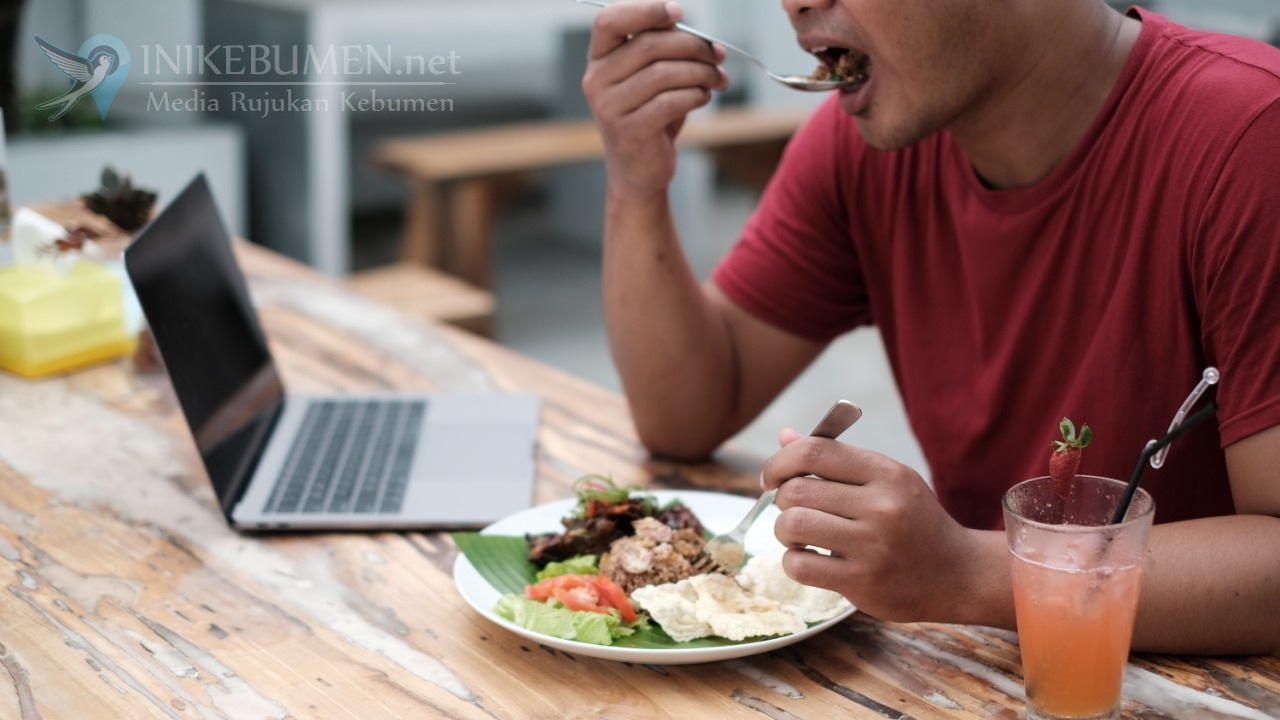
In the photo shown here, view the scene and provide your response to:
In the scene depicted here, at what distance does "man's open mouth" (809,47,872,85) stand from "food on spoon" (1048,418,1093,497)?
50 cm

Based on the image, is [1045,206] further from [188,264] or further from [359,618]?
[188,264]

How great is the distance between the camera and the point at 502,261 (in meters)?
5.09

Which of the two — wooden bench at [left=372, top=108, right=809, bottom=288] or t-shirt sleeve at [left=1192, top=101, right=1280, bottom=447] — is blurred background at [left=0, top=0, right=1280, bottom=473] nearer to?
wooden bench at [left=372, top=108, right=809, bottom=288]

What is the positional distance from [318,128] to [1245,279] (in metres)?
3.00

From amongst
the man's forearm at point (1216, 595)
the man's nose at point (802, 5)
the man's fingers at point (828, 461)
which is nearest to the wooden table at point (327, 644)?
the man's forearm at point (1216, 595)

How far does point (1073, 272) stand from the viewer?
1.18 meters

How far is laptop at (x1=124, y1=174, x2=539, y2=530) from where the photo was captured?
1.17 metres

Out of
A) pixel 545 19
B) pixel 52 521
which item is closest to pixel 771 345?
pixel 52 521

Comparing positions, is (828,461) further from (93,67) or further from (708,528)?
(93,67)

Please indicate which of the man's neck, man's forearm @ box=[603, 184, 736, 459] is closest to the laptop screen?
man's forearm @ box=[603, 184, 736, 459]

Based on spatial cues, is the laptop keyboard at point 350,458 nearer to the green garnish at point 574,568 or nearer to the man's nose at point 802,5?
the green garnish at point 574,568

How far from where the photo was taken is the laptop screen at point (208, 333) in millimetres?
1147

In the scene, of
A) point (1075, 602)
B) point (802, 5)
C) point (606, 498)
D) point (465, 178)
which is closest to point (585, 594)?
point (606, 498)

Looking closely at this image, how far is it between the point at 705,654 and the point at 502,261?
427 centimetres
